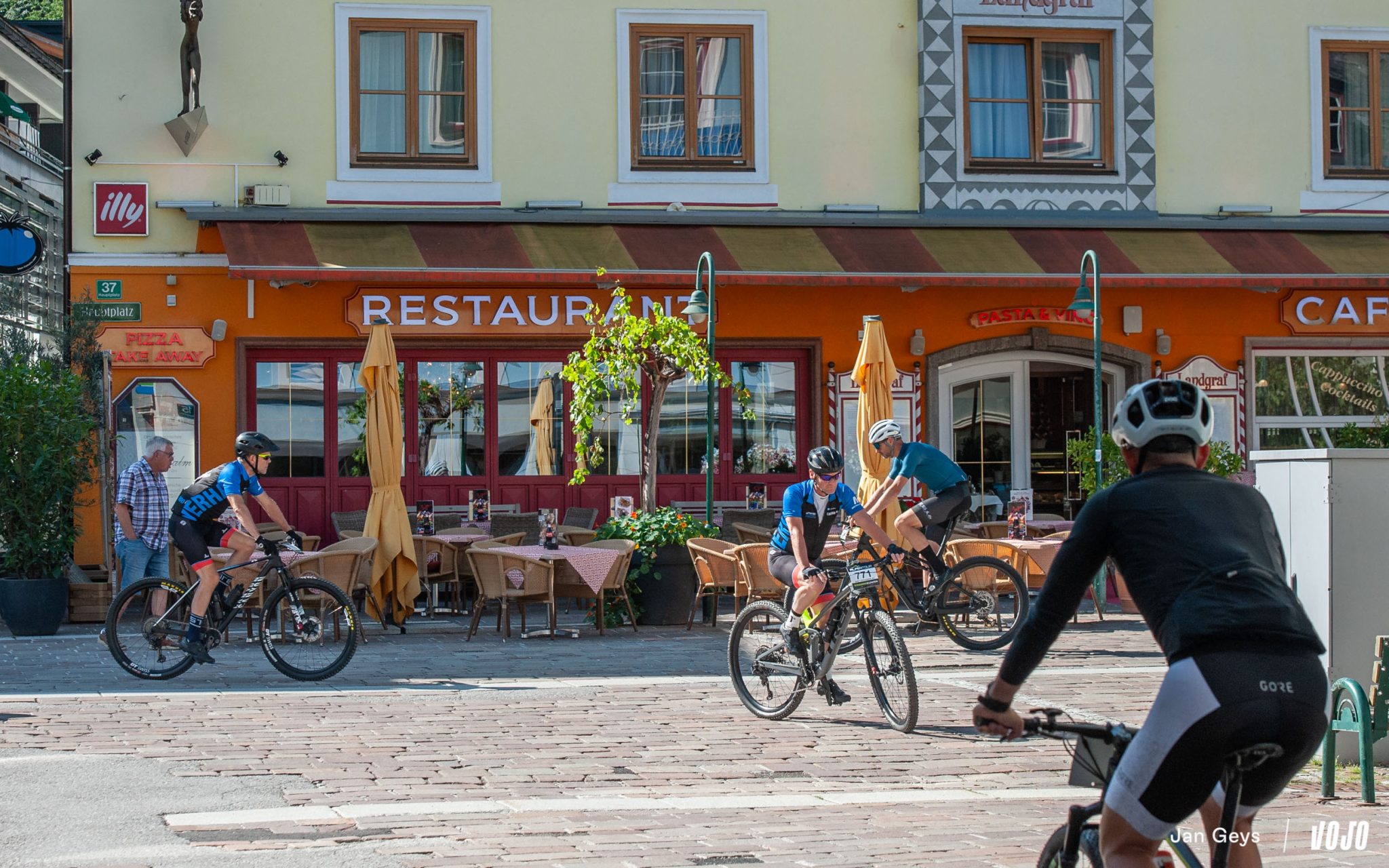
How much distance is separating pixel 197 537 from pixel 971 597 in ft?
18.1

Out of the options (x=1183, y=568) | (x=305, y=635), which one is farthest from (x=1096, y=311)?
(x=1183, y=568)

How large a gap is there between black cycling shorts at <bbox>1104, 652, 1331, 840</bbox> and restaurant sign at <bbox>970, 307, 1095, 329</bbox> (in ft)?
47.8

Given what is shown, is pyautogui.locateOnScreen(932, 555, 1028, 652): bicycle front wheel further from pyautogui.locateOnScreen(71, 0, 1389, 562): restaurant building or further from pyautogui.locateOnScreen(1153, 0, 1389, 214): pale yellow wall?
pyautogui.locateOnScreen(1153, 0, 1389, 214): pale yellow wall

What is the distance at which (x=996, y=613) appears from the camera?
11781 mm

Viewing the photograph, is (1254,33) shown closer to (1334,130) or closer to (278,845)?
(1334,130)

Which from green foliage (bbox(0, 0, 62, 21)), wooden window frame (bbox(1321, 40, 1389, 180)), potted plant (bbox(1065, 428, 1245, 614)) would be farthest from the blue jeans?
green foliage (bbox(0, 0, 62, 21))

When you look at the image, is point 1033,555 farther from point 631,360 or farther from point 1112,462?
point 631,360

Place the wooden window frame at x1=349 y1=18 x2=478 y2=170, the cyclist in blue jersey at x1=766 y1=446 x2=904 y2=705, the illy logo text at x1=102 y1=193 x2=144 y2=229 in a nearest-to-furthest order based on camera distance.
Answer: the cyclist in blue jersey at x1=766 y1=446 x2=904 y2=705, the illy logo text at x1=102 y1=193 x2=144 y2=229, the wooden window frame at x1=349 y1=18 x2=478 y2=170

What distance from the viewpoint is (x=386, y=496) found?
527 inches

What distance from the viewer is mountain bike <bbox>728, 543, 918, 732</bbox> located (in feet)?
27.2

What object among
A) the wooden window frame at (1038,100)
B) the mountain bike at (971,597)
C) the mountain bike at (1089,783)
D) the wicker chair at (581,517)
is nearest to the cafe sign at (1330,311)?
the wooden window frame at (1038,100)

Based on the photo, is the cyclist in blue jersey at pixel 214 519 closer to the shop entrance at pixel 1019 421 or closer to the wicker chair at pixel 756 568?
the wicker chair at pixel 756 568

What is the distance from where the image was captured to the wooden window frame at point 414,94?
16797 millimetres

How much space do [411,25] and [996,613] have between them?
932cm
